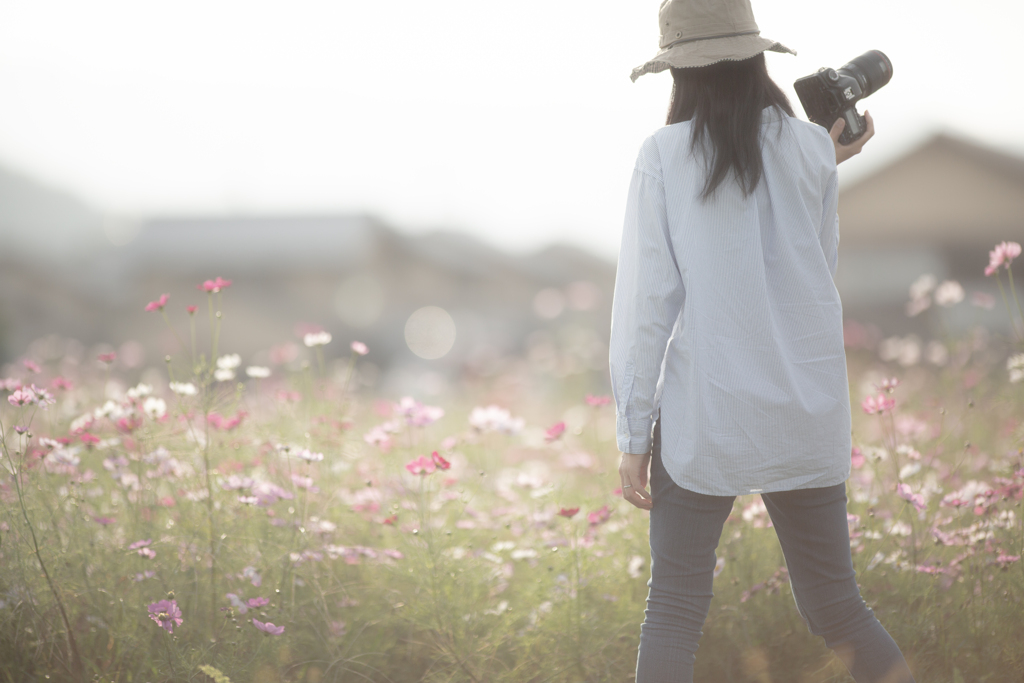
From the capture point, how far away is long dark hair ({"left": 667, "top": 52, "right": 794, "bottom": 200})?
4.03ft

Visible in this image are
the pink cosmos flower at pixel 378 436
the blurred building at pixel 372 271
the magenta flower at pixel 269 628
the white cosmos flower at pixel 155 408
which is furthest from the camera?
the blurred building at pixel 372 271

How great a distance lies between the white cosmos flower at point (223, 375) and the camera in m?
2.01

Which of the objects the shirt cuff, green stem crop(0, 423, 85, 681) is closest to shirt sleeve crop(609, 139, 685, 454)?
the shirt cuff

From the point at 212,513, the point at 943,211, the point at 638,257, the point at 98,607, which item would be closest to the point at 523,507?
the point at 212,513

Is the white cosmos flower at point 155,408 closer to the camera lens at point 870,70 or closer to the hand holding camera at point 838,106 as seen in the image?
the hand holding camera at point 838,106

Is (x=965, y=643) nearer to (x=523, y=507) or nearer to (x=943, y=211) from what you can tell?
(x=523, y=507)

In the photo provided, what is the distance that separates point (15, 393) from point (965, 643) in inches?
99.8

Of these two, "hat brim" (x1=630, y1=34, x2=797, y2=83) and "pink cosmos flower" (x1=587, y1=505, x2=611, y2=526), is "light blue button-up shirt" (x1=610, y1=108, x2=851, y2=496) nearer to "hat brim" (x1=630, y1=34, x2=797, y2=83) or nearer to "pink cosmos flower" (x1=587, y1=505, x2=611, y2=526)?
"hat brim" (x1=630, y1=34, x2=797, y2=83)

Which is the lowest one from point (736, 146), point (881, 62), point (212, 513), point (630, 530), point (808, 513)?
point (630, 530)

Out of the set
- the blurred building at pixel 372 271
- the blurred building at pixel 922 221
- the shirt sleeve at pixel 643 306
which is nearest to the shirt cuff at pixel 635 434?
the shirt sleeve at pixel 643 306

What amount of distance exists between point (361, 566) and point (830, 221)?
5.31 feet

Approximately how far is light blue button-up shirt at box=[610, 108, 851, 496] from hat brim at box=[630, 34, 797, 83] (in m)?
0.11

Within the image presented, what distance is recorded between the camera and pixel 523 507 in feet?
8.71

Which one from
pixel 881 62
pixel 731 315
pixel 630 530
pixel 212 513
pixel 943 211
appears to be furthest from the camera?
pixel 943 211
